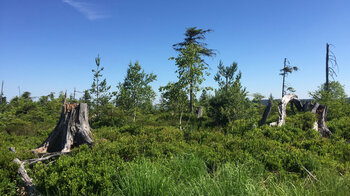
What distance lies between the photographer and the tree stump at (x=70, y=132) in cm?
764

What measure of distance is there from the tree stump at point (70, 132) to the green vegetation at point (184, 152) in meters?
0.60

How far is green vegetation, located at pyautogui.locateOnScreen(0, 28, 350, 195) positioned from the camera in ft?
10.9

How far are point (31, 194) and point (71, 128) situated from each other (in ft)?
13.8

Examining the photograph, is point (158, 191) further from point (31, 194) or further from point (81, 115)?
point (81, 115)

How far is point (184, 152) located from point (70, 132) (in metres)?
4.94

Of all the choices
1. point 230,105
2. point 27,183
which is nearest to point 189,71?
point 230,105

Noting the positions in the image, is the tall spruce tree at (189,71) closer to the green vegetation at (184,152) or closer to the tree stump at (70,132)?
the green vegetation at (184,152)

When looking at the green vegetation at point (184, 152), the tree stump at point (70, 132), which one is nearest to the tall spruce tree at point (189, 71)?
the green vegetation at point (184, 152)

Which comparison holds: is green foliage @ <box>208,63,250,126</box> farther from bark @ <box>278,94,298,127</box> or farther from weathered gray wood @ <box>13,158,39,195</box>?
weathered gray wood @ <box>13,158,39,195</box>

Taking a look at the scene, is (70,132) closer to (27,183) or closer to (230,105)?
(27,183)

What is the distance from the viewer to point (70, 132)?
779cm

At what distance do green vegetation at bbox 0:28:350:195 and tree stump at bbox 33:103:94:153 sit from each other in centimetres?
60

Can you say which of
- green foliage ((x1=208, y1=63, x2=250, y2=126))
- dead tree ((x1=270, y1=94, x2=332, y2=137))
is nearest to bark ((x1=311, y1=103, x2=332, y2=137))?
dead tree ((x1=270, y1=94, x2=332, y2=137))

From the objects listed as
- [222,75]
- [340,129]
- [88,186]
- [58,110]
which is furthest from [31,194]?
[58,110]
